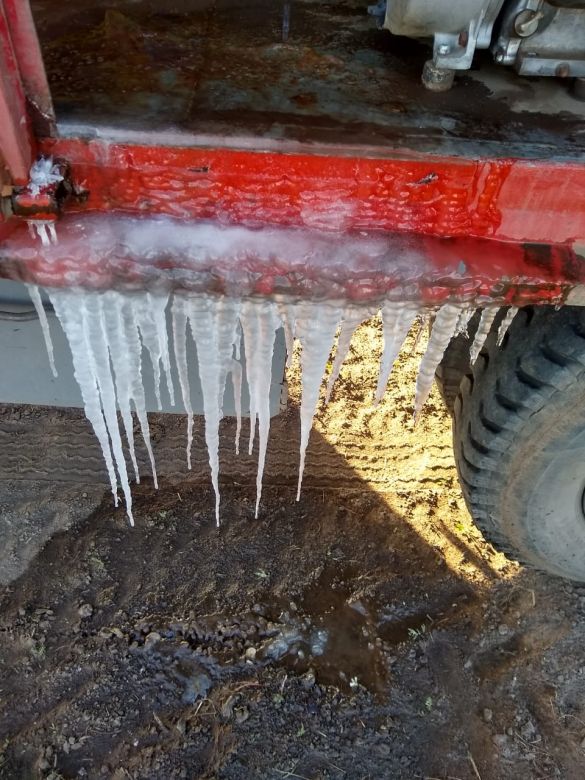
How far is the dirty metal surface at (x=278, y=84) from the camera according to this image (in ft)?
4.18

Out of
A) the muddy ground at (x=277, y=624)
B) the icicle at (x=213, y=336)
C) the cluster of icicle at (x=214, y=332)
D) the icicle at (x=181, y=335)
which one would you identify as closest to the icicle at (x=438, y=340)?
the cluster of icicle at (x=214, y=332)

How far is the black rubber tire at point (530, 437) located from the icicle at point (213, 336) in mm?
717

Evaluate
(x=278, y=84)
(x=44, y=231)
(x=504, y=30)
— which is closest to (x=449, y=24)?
(x=504, y=30)

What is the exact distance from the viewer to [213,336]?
A: 1428 millimetres

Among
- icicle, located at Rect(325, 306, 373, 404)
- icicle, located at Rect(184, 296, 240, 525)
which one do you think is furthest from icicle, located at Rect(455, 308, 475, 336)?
icicle, located at Rect(184, 296, 240, 525)

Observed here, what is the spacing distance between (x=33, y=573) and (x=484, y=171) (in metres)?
1.91

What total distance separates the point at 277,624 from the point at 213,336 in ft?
3.85

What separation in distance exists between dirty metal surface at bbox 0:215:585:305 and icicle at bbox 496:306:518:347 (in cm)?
17

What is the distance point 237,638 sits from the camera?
2145mm

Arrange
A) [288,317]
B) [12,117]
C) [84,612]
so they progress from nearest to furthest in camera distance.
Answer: [12,117] → [288,317] → [84,612]

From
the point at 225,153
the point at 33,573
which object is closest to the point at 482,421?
the point at 225,153

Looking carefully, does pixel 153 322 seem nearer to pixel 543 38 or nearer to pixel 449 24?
pixel 449 24

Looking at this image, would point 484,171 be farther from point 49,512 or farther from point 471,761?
point 49,512

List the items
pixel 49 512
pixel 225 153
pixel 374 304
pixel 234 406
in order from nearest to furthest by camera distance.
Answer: pixel 225 153
pixel 374 304
pixel 234 406
pixel 49 512
